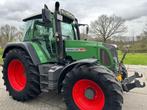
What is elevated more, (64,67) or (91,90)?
(64,67)

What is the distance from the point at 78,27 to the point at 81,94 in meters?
2.50

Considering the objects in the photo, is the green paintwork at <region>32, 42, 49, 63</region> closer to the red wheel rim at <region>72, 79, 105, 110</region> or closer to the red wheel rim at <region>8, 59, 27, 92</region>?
the red wheel rim at <region>8, 59, 27, 92</region>

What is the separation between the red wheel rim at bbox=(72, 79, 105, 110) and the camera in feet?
12.6

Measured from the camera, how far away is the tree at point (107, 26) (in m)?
44.6

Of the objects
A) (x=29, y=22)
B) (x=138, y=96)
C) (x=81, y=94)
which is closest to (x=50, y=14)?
(x=29, y=22)

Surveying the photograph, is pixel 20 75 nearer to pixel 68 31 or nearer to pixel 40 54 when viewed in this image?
pixel 40 54

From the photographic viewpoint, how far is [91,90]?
3918 mm

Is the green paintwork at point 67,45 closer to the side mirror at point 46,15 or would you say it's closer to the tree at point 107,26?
the side mirror at point 46,15

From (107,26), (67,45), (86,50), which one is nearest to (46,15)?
(67,45)

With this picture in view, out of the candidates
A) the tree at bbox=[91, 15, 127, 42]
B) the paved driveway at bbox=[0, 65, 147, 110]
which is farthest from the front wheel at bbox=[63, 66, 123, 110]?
the tree at bbox=[91, 15, 127, 42]

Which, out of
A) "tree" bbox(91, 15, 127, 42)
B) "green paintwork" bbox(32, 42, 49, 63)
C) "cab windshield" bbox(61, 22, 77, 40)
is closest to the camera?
"green paintwork" bbox(32, 42, 49, 63)

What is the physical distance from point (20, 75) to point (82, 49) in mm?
2034

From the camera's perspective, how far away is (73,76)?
391cm

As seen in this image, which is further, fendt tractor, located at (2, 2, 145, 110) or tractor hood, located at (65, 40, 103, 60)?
tractor hood, located at (65, 40, 103, 60)
